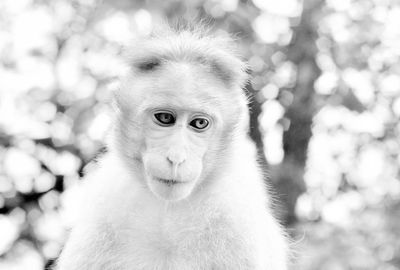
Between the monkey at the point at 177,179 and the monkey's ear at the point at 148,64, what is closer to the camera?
the monkey at the point at 177,179

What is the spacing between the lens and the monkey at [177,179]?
3678mm

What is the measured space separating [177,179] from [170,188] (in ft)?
0.22

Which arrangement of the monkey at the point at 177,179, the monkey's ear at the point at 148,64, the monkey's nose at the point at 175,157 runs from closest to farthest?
the monkey's nose at the point at 175,157 < the monkey at the point at 177,179 < the monkey's ear at the point at 148,64

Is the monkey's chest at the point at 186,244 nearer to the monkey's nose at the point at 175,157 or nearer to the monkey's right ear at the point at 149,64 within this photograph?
the monkey's nose at the point at 175,157

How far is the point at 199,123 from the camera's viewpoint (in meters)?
3.77

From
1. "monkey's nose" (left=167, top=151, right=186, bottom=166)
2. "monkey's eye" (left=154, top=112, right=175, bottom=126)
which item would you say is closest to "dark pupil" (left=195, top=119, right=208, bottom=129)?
"monkey's eye" (left=154, top=112, right=175, bottom=126)

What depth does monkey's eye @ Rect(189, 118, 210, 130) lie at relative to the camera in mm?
3746

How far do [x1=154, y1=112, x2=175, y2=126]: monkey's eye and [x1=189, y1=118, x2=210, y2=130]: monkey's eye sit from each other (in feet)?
0.34

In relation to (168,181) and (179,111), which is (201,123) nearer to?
(179,111)

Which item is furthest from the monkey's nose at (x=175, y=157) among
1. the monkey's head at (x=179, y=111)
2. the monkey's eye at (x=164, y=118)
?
the monkey's eye at (x=164, y=118)

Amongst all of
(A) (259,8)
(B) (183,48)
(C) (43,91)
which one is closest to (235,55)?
(B) (183,48)

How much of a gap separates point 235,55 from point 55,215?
3.60 m

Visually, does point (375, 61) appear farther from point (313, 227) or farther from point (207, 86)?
point (207, 86)

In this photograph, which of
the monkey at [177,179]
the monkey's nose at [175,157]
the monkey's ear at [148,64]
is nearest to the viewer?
the monkey's nose at [175,157]
